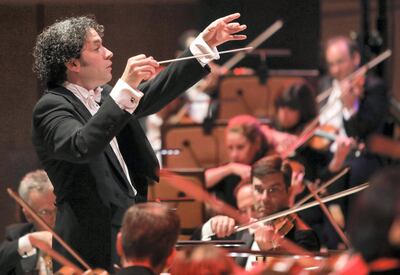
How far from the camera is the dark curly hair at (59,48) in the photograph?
11.8ft

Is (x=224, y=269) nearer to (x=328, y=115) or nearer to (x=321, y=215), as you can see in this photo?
(x=321, y=215)

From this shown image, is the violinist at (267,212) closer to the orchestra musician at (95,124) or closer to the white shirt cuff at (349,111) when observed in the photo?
the orchestra musician at (95,124)

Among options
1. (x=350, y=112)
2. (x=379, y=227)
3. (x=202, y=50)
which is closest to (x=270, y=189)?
(x=202, y=50)

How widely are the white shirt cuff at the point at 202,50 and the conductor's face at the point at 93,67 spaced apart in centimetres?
24

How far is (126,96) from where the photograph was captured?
3.35 metres

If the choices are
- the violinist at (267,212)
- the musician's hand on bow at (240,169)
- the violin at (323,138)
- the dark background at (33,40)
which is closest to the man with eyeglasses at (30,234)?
the dark background at (33,40)

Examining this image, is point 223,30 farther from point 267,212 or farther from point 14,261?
point 14,261

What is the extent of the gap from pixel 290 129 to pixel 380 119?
493mm

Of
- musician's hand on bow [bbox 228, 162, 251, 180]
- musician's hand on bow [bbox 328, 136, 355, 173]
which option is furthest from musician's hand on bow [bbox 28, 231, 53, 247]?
musician's hand on bow [bbox 328, 136, 355, 173]

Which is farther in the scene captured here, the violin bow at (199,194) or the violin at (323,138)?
the violin at (323,138)

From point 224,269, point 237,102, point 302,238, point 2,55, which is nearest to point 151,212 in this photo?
point 224,269

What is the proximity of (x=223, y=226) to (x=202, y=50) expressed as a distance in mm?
716

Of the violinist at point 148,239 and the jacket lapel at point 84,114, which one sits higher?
the jacket lapel at point 84,114

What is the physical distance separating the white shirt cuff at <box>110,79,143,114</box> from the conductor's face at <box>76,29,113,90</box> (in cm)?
21
